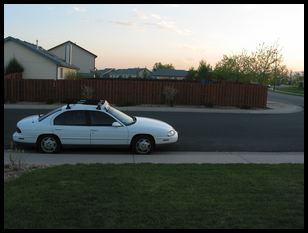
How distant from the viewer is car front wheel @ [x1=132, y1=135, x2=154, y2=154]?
39.4ft

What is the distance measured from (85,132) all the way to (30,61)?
98.4ft

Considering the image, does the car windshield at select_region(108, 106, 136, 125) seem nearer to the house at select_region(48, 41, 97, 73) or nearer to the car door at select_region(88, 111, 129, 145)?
the car door at select_region(88, 111, 129, 145)

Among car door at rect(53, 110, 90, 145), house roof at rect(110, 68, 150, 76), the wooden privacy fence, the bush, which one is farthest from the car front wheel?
house roof at rect(110, 68, 150, 76)

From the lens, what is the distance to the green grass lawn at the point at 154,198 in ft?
18.3

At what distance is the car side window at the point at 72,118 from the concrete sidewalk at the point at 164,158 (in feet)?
2.93

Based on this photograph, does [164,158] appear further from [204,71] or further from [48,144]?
[204,71]

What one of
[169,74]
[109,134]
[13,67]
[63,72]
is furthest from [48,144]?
[169,74]

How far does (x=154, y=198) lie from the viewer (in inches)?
259

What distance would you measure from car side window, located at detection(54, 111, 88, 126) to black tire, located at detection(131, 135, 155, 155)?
143 centimetres

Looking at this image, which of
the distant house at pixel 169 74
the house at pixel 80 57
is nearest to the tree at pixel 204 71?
the house at pixel 80 57

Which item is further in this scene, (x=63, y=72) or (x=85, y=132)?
(x=63, y=72)
